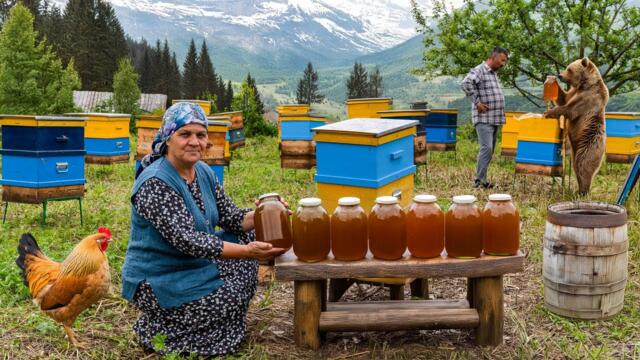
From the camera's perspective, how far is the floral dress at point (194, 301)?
323cm

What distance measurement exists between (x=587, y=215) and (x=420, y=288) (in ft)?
4.14

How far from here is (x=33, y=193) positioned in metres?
6.27

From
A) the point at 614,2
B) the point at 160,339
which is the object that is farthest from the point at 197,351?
the point at 614,2

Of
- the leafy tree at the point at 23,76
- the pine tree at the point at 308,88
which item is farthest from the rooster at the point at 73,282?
the pine tree at the point at 308,88

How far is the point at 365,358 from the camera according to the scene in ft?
11.6

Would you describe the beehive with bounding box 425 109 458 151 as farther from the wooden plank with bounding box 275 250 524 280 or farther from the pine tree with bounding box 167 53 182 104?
the pine tree with bounding box 167 53 182 104

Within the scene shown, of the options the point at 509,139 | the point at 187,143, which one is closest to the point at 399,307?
the point at 187,143

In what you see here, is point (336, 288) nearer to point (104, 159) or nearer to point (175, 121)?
point (175, 121)

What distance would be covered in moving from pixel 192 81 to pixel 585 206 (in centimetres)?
5819

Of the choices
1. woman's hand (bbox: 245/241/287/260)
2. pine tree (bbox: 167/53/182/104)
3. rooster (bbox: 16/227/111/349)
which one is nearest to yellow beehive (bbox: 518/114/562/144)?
woman's hand (bbox: 245/241/287/260)

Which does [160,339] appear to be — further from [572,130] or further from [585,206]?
[572,130]

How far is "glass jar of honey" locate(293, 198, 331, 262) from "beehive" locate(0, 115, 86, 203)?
157 inches

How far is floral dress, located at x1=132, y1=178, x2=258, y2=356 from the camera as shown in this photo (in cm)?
323

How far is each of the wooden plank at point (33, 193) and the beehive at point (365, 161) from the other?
338 centimetres
